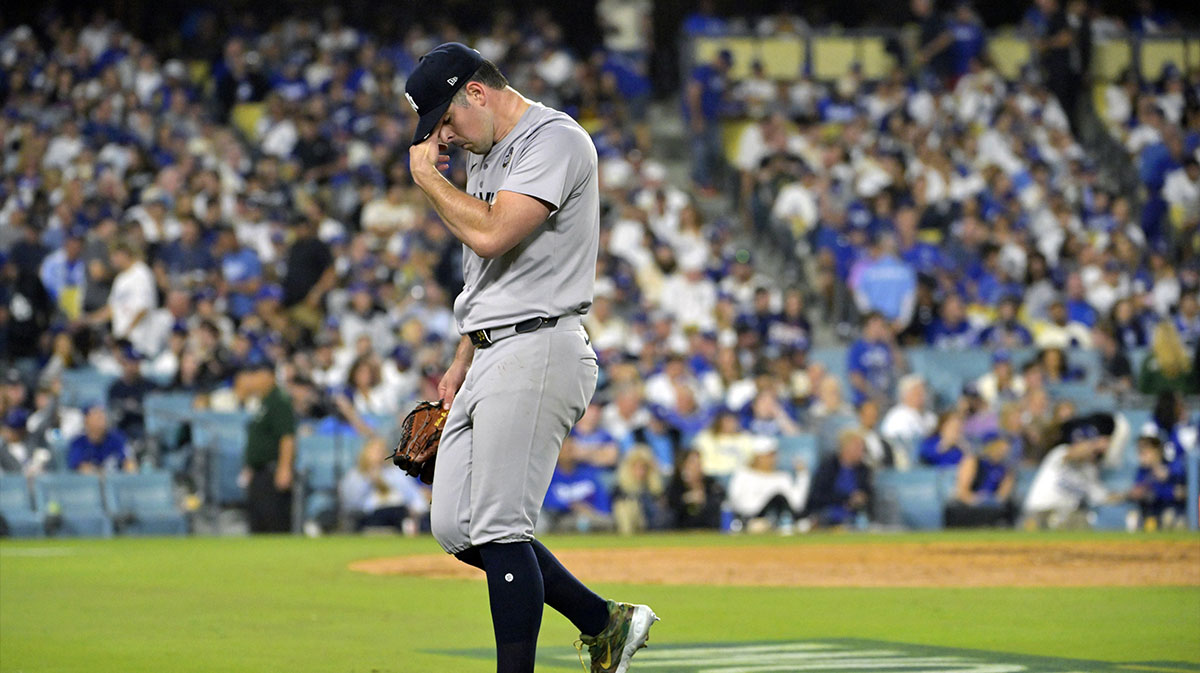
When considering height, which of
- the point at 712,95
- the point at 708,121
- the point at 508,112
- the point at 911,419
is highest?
the point at 712,95

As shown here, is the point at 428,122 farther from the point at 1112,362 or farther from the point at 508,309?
the point at 1112,362

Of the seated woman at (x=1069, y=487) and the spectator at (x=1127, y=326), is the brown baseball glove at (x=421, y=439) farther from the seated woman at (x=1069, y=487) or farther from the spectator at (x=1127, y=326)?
the spectator at (x=1127, y=326)

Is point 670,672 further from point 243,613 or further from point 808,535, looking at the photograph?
point 808,535

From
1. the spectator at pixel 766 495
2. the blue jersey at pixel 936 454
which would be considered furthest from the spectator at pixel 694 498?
the blue jersey at pixel 936 454

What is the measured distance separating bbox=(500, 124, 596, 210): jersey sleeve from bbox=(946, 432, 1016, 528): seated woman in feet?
37.8

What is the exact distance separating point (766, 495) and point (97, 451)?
6206 millimetres

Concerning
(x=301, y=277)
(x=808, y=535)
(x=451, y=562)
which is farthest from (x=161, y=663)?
(x=301, y=277)

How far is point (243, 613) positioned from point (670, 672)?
2.95 m

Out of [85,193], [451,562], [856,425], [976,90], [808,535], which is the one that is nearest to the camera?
[451,562]

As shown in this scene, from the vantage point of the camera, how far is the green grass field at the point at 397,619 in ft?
20.3

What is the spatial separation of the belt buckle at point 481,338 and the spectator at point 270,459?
1018 centimetres

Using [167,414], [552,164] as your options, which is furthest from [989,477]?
[552,164]

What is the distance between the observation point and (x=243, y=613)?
25.8 ft

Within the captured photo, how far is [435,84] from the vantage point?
4.59m
